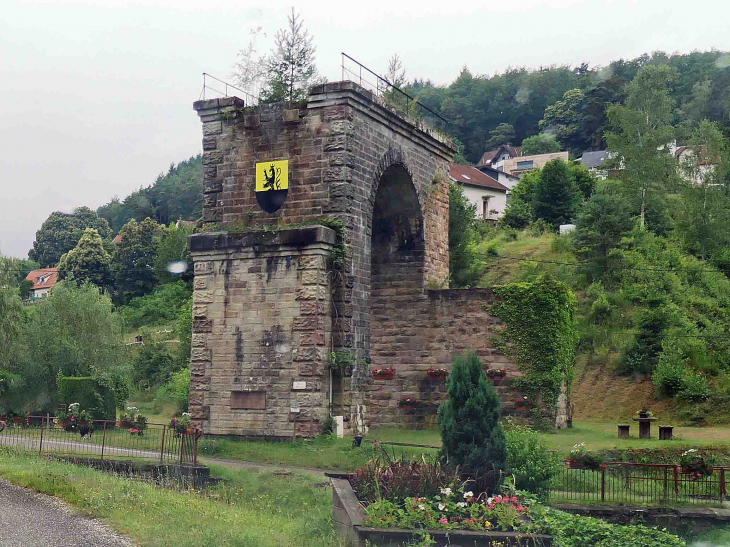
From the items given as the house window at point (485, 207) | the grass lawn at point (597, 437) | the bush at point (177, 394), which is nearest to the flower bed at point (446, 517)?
the grass lawn at point (597, 437)

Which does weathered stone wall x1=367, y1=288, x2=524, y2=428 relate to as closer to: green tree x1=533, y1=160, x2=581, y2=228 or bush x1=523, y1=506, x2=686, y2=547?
bush x1=523, y1=506, x2=686, y2=547

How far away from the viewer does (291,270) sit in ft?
64.3

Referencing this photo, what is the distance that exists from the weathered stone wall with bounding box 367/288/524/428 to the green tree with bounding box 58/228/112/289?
184 ft

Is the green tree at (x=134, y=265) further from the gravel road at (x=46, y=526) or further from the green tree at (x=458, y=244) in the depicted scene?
the gravel road at (x=46, y=526)

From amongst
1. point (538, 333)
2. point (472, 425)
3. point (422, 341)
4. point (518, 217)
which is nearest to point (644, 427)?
point (538, 333)

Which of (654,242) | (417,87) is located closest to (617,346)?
(654,242)

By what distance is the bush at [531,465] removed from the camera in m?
13.1

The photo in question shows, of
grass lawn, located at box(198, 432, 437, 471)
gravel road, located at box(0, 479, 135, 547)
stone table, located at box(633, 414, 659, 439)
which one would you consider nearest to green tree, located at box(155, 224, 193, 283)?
grass lawn, located at box(198, 432, 437, 471)

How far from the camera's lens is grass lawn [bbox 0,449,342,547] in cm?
1013

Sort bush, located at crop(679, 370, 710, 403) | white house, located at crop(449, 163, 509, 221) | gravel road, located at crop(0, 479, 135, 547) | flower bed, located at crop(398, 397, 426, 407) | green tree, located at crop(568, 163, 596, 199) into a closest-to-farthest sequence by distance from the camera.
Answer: gravel road, located at crop(0, 479, 135, 547) < flower bed, located at crop(398, 397, 426, 407) < bush, located at crop(679, 370, 710, 403) < green tree, located at crop(568, 163, 596, 199) < white house, located at crop(449, 163, 509, 221)

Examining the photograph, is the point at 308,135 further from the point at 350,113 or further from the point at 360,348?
the point at 360,348

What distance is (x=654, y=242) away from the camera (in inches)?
1507

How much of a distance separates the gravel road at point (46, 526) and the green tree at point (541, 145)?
280ft

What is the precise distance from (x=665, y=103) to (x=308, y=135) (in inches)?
1326
